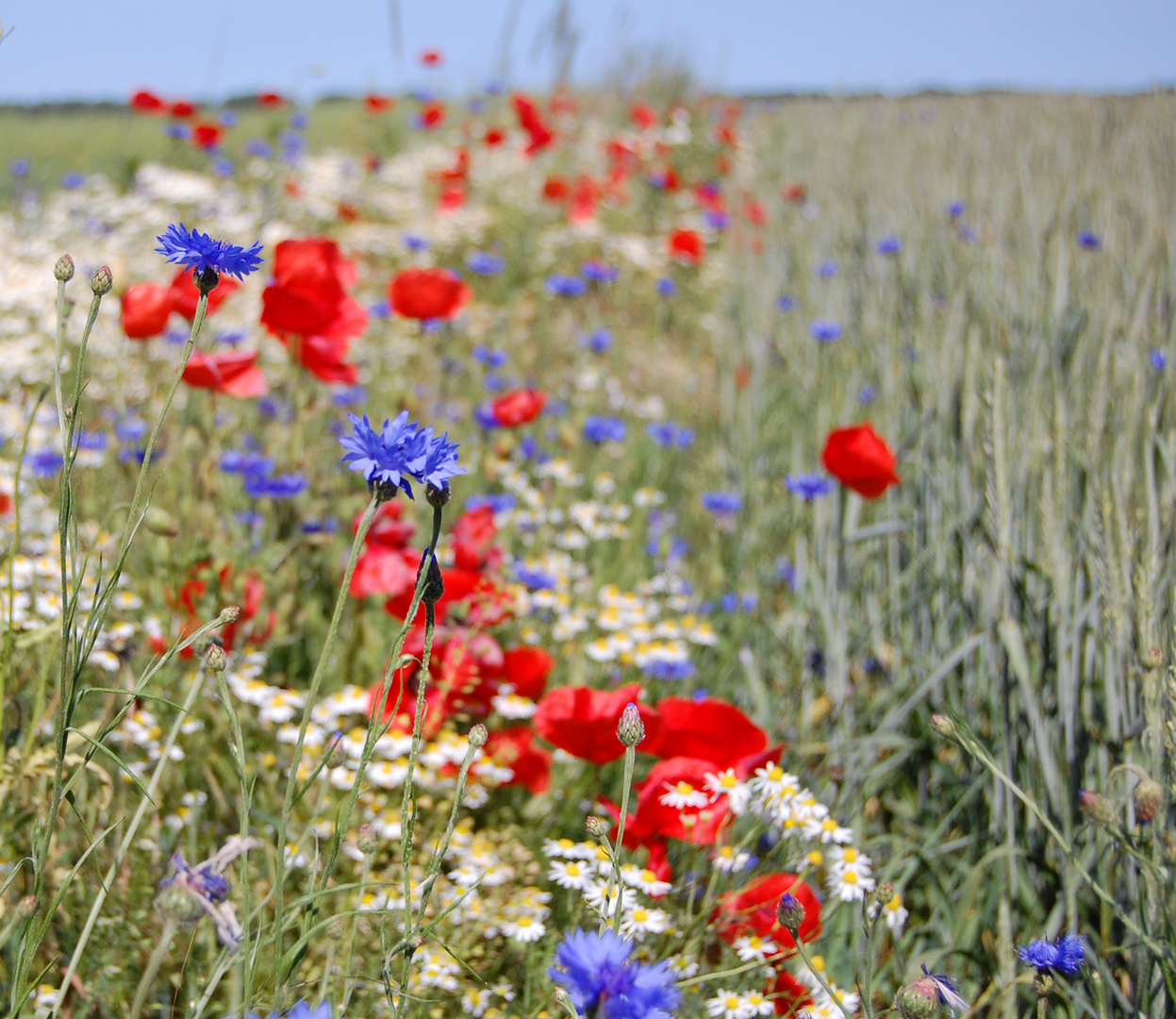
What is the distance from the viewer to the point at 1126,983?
1166mm

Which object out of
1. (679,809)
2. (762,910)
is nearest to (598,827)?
(679,809)

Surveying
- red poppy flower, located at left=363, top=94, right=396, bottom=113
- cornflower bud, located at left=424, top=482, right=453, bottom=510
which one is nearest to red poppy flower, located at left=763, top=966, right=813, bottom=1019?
cornflower bud, located at left=424, top=482, right=453, bottom=510

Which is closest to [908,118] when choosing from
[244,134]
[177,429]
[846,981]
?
[244,134]

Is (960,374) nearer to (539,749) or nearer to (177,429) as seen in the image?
(539,749)

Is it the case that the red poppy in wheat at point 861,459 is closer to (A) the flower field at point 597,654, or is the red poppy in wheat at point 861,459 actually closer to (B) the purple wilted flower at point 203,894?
(A) the flower field at point 597,654

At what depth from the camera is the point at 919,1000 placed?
0.65 meters

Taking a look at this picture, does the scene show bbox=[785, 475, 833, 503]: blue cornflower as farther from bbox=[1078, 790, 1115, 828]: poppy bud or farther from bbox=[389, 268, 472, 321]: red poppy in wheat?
bbox=[1078, 790, 1115, 828]: poppy bud

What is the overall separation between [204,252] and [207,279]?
26 millimetres

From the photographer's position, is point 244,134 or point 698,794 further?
point 244,134

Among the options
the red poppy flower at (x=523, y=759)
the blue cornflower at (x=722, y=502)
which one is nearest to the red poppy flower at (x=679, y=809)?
the red poppy flower at (x=523, y=759)

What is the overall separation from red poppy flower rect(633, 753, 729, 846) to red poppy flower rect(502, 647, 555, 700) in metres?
0.33

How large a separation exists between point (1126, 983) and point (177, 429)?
6.47 ft

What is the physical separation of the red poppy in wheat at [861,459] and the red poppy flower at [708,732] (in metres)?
0.51

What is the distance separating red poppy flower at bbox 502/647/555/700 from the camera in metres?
1.38
